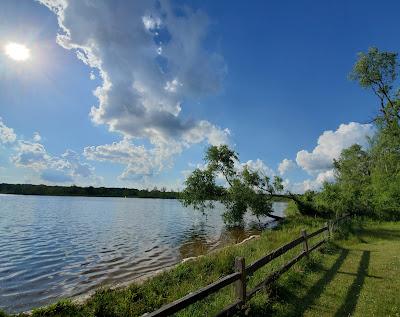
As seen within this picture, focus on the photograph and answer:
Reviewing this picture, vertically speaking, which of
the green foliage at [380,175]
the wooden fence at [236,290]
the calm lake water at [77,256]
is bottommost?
the calm lake water at [77,256]

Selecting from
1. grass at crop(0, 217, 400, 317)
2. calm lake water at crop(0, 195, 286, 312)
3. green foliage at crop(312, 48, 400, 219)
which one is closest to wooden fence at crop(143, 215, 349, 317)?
grass at crop(0, 217, 400, 317)

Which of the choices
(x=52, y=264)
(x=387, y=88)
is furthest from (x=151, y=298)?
(x=387, y=88)

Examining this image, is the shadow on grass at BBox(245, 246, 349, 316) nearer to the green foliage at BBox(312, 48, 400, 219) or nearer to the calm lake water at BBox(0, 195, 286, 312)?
the calm lake water at BBox(0, 195, 286, 312)

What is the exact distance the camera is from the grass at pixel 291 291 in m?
9.53

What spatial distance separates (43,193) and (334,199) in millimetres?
183669

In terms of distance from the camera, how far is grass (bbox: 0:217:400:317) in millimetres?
9531

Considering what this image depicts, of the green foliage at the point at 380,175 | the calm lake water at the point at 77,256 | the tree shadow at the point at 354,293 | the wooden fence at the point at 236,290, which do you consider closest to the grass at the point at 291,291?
the tree shadow at the point at 354,293

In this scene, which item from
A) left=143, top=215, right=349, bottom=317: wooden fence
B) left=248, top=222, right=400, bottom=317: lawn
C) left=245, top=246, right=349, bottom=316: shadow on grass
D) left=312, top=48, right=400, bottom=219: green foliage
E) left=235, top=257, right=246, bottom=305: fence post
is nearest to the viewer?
left=143, top=215, right=349, bottom=317: wooden fence

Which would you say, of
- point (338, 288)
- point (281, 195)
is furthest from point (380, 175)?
point (338, 288)

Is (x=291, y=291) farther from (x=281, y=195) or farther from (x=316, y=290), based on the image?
(x=281, y=195)

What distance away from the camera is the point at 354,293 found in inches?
436

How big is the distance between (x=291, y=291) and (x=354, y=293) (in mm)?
2047

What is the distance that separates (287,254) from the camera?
1602cm

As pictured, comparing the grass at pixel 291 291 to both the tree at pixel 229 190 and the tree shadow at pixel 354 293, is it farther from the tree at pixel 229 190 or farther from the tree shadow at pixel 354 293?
the tree at pixel 229 190
